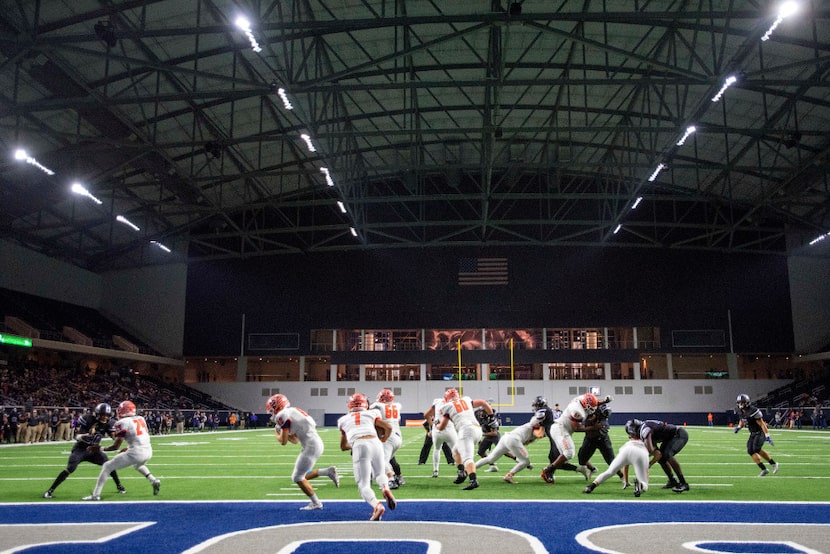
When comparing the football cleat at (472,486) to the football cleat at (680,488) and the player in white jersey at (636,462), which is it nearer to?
the player in white jersey at (636,462)

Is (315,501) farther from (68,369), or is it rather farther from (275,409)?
(68,369)

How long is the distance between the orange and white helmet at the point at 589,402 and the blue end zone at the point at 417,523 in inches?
111

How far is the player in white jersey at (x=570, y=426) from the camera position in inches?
515

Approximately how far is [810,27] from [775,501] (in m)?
23.4

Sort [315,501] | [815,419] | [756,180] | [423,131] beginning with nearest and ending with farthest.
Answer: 1. [315,501]
2. [423,131]
3. [815,419]
4. [756,180]

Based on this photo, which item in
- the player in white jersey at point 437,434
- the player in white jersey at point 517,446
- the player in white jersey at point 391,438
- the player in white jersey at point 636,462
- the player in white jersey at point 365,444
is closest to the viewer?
the player in white jersey at point 365,444

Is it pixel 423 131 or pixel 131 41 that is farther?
pixel 423 131

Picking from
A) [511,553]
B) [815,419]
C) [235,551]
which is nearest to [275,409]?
[235,551]

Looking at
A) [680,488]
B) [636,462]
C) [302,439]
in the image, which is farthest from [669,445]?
[302,439]

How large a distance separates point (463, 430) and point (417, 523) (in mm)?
4039

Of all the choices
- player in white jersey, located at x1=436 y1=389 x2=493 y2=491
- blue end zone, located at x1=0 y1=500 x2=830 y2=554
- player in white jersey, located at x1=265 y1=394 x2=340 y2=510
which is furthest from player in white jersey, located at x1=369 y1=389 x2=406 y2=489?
player in white jersey, located at x1=265 y1=394 x2=340 y2=510

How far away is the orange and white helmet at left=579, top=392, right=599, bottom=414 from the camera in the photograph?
13062 millimetres

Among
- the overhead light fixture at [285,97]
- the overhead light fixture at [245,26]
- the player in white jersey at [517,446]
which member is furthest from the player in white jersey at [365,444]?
the overhead light fixture at [285,97]

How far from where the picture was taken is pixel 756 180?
45719mm
